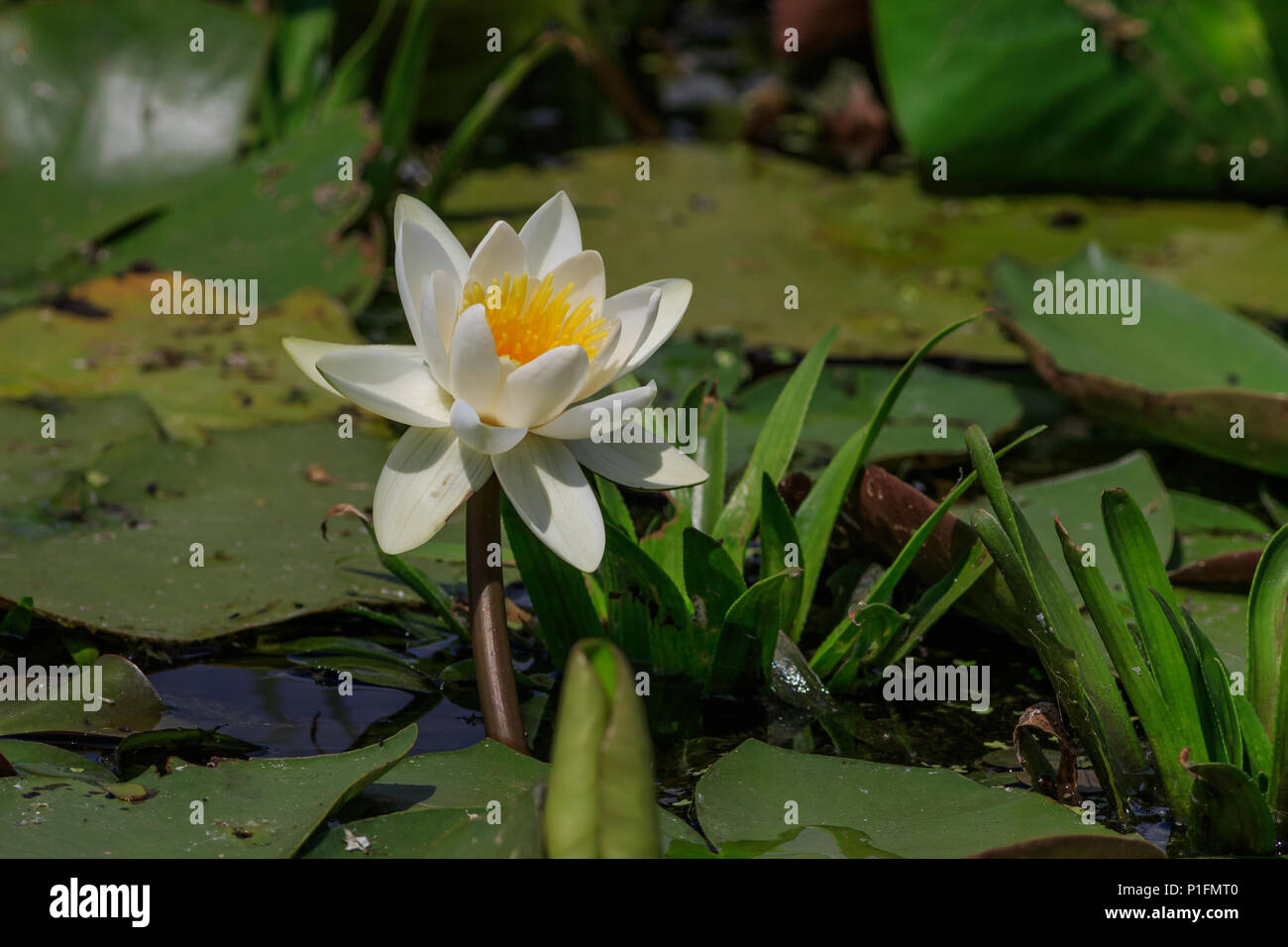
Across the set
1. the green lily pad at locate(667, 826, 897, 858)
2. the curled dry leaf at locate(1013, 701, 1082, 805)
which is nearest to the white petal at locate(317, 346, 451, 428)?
the green lily pad at locate(667, 826, 897, 858)

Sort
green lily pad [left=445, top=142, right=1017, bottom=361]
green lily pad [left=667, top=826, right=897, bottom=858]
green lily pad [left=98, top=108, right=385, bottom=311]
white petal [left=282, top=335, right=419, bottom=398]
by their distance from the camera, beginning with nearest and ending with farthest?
green lily pad [left=667, top=826, right=897, bottom=858] < white petal [left=282, top=335, right=419, bottom=398] < green lily pad [left=98, top=108, right=385, bottom=311] < green lily pad [left=445, top=142, right=1017, bottom=361]

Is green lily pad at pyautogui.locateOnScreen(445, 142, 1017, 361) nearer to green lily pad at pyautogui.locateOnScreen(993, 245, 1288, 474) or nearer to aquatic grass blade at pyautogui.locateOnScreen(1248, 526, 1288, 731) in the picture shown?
green lily pad at pyautogui.locateOnScreen(993, 245, 1288, 474)

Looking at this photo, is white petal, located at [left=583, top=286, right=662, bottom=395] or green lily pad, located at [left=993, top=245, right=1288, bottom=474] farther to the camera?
green lily pad, located at [left=993, top=245, right=1288, bottom=474]

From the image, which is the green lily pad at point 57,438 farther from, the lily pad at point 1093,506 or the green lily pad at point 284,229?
the lily pad at point 1093,506

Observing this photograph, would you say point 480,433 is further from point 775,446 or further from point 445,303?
point 775,446

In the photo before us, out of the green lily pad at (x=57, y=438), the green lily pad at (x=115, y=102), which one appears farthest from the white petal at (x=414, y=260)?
the green lily pad at (x=115, y=102)

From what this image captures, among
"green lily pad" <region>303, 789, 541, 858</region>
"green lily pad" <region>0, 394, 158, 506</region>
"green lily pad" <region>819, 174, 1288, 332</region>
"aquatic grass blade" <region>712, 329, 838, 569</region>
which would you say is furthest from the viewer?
"green lily pad" <region>819, 174, 1288, 332</region>

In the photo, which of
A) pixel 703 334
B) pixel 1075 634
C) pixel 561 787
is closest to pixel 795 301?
pixel 703 334

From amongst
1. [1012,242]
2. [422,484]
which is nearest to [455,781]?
[422,484]
